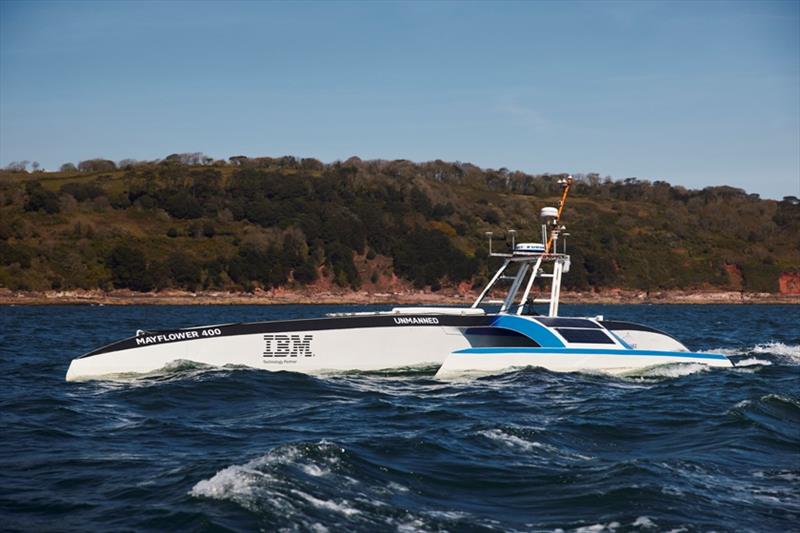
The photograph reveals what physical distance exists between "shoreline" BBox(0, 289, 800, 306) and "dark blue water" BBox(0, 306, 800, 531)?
69.2 metres

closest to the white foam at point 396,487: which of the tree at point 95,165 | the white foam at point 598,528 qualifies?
the white foam at point 598,528

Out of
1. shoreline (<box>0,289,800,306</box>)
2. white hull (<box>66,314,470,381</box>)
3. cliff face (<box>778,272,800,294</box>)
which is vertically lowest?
shoreline (<box>0,289,800,306</box>)

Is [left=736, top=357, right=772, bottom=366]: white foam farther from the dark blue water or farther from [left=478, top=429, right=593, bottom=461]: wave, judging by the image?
[left=478, top=429, right=593, bottom=461]: wave

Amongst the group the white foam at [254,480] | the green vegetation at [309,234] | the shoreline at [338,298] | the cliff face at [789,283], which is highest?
the green vegetation at [309,234]

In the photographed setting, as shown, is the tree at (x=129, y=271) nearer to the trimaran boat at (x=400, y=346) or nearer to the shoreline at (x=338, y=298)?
the shoreline at (x=338, y=298)

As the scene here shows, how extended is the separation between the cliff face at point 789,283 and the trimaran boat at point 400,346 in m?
108

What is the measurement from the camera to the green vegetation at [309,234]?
10125 centimetres

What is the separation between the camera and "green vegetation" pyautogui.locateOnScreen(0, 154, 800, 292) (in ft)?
332

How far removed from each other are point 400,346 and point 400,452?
1142 cm

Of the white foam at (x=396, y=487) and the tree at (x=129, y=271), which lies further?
the tree at (x=129, y=271)

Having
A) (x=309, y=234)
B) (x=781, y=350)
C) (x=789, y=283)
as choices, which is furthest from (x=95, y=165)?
(x=781, y=350)

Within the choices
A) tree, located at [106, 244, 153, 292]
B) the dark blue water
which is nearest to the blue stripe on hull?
the dark blue water

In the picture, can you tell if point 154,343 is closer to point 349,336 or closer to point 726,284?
point 349,336

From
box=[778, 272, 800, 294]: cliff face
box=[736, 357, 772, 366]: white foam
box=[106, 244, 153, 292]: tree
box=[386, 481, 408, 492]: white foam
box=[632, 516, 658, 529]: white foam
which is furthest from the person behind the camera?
box=[778, 272, 800, 294]: cliff face
